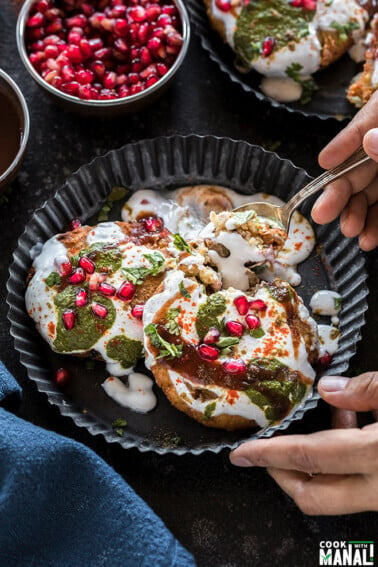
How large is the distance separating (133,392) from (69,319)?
1.94 feet

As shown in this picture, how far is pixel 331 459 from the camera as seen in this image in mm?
3793

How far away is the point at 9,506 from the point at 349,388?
6.21 ft

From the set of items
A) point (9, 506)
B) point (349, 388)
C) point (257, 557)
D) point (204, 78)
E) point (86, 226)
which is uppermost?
point (204, 78)

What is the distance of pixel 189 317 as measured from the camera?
14.2ft

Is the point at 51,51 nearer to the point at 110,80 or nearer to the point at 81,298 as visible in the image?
the point at 110,80

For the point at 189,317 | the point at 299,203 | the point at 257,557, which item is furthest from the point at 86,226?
the point at 257,557

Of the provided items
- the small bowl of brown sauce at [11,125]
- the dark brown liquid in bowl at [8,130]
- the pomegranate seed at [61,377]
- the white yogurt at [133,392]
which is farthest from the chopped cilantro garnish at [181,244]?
the dark brown liquid in bowl at [8,130]

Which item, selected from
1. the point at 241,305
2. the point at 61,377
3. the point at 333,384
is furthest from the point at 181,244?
the point at 333,384

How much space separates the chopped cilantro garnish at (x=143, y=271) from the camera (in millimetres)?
4492

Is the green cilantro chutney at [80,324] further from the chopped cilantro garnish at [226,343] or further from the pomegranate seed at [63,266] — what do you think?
the chopped cilantro garnish at [226,343]

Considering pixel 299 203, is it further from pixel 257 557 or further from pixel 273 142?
pixel 257 557

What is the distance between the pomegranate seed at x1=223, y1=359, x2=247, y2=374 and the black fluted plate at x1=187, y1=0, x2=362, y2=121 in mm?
1928

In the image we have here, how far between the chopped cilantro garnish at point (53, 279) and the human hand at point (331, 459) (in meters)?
1.41

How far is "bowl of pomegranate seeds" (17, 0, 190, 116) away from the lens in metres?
4.99
